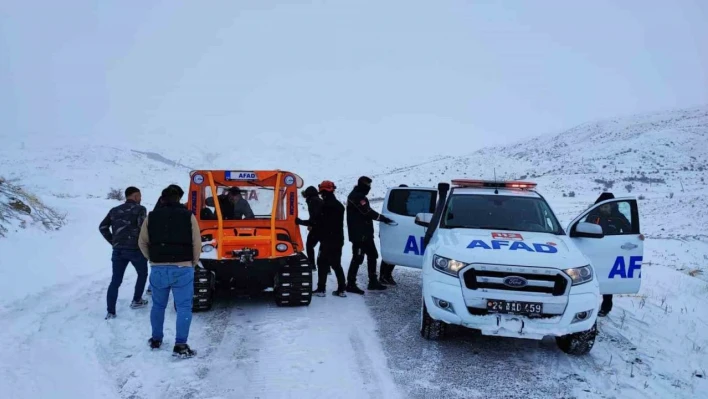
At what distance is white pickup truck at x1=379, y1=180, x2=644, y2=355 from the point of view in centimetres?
541

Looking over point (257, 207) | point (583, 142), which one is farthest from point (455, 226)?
point (583, 142)

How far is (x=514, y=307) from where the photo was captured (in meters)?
5.40

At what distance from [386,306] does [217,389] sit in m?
3.57

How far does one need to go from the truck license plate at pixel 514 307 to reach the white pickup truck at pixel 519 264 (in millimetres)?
10

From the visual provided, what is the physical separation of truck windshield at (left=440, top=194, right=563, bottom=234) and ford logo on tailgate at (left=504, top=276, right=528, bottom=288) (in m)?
1.34

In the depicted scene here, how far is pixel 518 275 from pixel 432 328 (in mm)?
1313

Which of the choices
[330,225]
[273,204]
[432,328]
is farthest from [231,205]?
[432,328]

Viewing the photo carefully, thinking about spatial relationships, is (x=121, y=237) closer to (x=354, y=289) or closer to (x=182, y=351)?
(x=182, y=351)

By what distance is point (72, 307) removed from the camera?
7340mm

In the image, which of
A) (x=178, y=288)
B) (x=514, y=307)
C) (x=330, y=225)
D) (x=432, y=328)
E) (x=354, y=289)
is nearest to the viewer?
(x=514, y=307)

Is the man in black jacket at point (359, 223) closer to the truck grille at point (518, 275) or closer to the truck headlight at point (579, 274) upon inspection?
the truck grille at point (518, 275)

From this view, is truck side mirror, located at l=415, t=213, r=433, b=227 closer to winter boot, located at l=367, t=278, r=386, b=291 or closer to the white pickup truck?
the white pickup truck

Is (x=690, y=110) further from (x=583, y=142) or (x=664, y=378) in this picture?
(x=664, y=378)

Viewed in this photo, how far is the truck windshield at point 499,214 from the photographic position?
6.80 m
